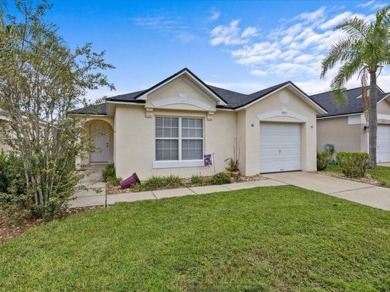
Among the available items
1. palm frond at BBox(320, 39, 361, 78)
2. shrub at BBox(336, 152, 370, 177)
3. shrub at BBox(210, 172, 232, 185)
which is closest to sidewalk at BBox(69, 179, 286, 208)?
shrub at BBox(210, 172, 232, 185)

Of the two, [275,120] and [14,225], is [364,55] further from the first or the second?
[14,225]

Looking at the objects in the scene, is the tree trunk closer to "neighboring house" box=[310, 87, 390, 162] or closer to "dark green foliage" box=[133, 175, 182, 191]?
"neighboring house" box=[310, 87, 390, 162]

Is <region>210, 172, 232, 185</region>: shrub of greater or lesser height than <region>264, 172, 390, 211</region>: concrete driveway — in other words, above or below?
above

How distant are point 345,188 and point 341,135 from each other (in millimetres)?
10212

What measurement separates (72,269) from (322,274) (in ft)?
11.6

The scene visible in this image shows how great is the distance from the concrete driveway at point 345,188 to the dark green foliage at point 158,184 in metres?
4.68

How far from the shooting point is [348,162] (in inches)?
385

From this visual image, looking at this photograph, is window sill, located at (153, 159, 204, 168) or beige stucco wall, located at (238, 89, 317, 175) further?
beige stucco wall, located at (238, 89, 317, 175)

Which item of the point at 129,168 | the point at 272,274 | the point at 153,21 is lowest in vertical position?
the point at 272,274

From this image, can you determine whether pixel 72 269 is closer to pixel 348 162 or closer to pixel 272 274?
pixel 272 274

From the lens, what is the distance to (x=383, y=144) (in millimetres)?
15938

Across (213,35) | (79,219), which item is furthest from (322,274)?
(213,35)

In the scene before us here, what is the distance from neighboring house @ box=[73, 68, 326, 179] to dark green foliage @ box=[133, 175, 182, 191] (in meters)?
0.98

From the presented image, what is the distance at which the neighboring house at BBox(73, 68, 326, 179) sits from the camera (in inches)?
358
